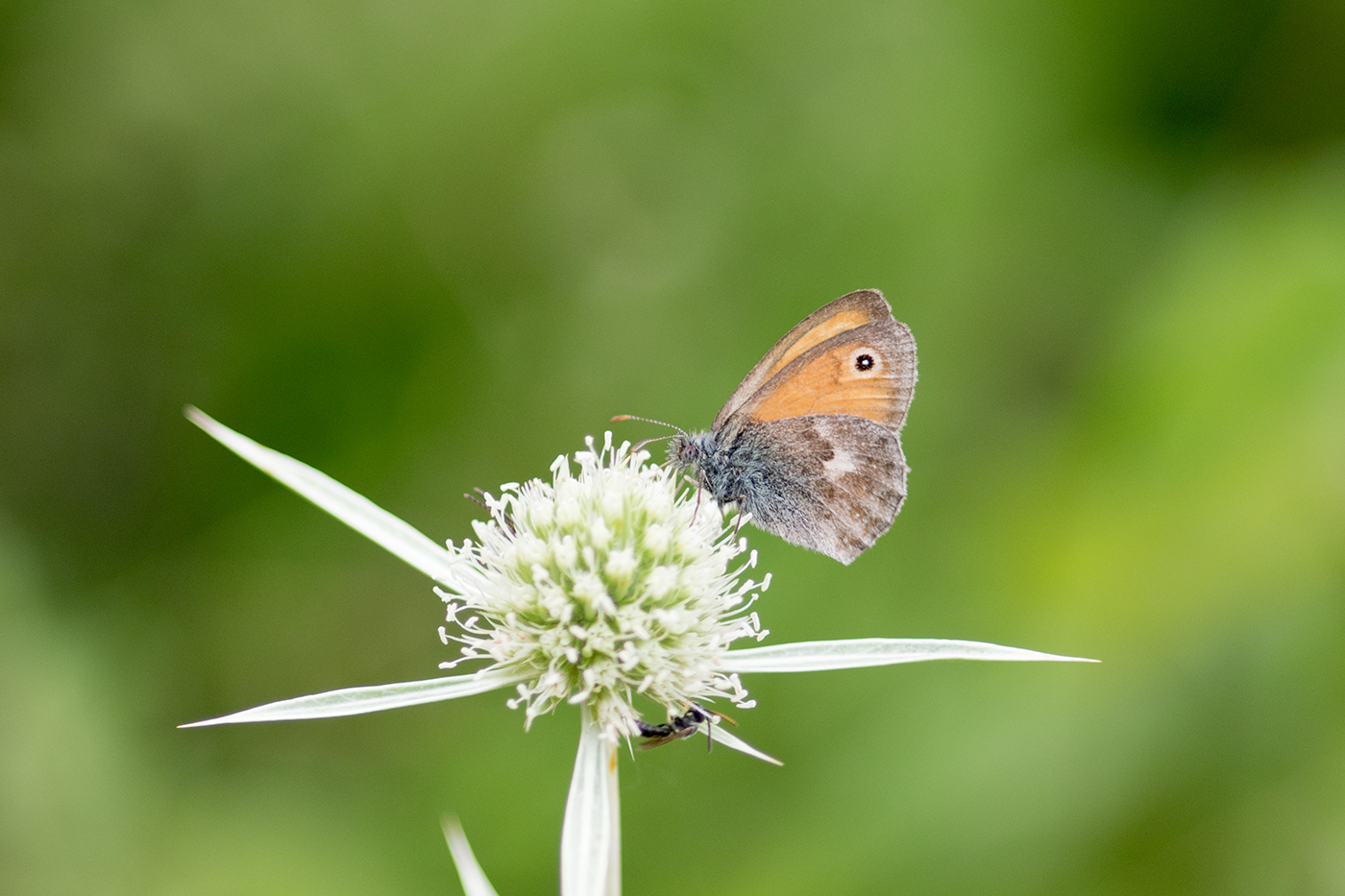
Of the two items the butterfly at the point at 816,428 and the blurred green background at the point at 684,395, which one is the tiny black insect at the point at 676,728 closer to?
the butterfly at the point at 816,428

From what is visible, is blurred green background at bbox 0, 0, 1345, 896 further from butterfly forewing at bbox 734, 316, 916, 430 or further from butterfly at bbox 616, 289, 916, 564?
butterfly forewing at bbox 734, 316, 916, 430

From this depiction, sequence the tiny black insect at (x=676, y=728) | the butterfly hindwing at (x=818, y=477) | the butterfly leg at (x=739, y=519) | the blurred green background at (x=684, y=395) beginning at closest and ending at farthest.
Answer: the tiny black insect at (x=676, y=728)
the butterfly leg at (x=739, y=519)
the butterfly hindwing at (x=818, y=477)
the blurred green background at (x=684, y=395)

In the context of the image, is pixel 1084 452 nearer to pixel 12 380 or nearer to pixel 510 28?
pixel 510 28

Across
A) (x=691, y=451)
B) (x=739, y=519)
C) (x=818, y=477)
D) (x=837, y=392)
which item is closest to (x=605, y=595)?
(x=739, y=519)

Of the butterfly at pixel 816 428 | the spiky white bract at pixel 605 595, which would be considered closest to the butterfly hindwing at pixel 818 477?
the butterfly at pixel 816 428

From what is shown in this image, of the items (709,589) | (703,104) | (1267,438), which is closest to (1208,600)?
(1267,438)

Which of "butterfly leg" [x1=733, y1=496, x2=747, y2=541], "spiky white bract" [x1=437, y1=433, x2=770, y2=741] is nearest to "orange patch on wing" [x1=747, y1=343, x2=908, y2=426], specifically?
"butterfly leg" [x1=733, y1=496, x2=747, y2=541]
